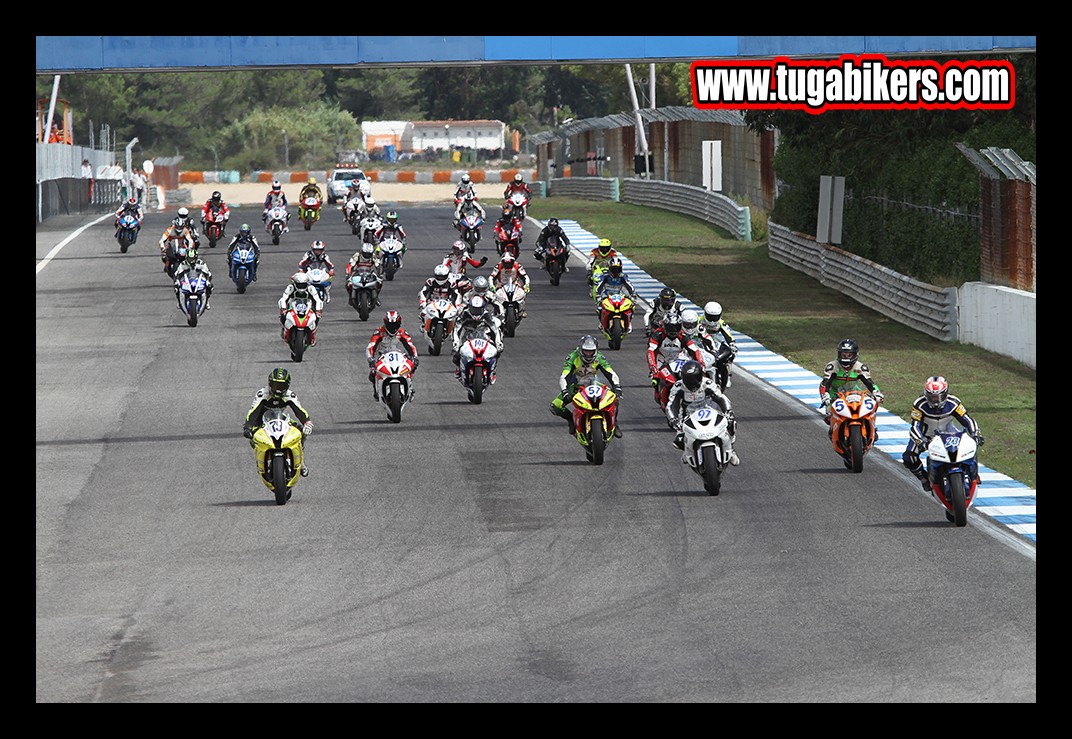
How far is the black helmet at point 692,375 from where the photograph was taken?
17.1 metres

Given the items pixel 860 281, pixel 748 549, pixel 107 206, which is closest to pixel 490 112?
pixel 107 206

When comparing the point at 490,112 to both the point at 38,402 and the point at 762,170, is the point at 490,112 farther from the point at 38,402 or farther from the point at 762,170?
the point at 38,402

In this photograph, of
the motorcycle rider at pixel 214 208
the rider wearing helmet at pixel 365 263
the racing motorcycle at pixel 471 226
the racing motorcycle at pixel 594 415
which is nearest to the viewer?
the racing motorcycle at pixel 594 415

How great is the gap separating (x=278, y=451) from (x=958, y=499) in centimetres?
650

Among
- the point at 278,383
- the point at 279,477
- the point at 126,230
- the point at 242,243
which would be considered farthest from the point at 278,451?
the point at 126,230

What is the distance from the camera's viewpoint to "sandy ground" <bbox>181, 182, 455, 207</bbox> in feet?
260

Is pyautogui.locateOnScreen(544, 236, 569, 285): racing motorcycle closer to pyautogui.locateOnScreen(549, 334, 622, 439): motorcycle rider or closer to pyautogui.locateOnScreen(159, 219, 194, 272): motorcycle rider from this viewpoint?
pyautogui.locateOnScreen(159, 219, 194, 272): motorcycle rider

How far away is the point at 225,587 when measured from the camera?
1384 cm

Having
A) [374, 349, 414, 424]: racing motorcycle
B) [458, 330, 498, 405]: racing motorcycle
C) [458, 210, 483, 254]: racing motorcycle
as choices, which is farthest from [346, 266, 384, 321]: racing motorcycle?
[458, 210, 483, 254]: racing motorcycle

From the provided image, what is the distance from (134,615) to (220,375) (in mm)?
14540

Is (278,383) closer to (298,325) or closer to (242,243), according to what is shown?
(298,325)

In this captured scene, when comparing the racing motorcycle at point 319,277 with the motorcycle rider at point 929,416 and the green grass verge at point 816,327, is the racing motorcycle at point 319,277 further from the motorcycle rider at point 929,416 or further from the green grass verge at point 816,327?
the motorcycle rider at point 929,416

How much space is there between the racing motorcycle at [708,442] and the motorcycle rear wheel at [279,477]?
3.96 m

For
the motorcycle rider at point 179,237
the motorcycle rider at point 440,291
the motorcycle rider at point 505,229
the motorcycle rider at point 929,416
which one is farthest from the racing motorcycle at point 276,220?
the motorcycle rider at point 929,416
